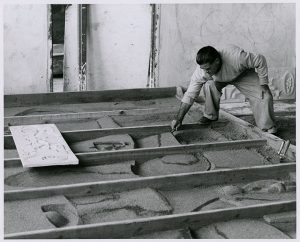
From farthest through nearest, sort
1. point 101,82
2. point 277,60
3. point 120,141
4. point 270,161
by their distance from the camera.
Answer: point 277,60 < point 101,82 < point 120,141 < point 270,161

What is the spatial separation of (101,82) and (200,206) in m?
4.07

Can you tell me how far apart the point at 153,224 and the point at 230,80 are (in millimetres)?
2945

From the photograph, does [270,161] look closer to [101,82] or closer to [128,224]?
[128,224]

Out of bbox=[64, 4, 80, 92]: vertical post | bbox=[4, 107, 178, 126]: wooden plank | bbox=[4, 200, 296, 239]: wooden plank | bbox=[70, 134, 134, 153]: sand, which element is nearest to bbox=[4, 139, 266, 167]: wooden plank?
bbox=[70, 134, 134, 153]: sand

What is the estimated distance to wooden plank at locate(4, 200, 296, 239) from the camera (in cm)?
316

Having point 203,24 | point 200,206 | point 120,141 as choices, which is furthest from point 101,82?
→ point 200,206

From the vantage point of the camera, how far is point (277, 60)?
27.5 ft

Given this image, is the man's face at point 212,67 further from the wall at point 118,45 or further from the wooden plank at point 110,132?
the wall at point 118,45

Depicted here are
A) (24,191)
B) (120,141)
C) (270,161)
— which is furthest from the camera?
(120,141)

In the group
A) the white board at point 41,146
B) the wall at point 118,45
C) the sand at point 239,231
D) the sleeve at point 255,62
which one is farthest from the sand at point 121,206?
the wall at point 118,45

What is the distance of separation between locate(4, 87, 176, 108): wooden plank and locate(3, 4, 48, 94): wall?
440mm

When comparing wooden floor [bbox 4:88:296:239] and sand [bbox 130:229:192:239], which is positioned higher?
wooden floor [bbox 4:88:296:239]

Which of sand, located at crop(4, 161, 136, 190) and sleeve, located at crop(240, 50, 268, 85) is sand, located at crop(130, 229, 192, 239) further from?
sleeve, located at crop(240, 50, 268, 85)

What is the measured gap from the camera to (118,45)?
7.44 meters
